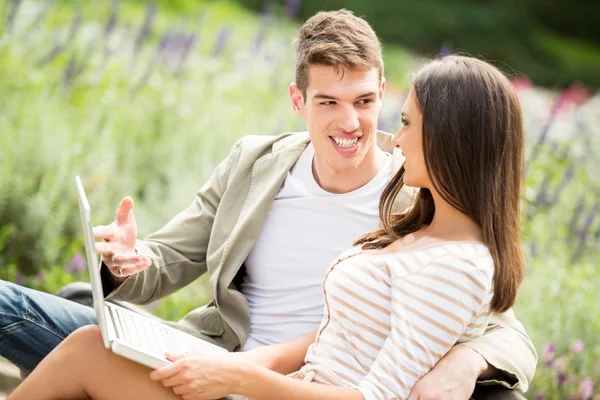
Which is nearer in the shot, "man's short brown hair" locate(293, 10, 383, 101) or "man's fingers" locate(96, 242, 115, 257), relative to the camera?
"man's fingers" locate(96, 242, 115, 257)

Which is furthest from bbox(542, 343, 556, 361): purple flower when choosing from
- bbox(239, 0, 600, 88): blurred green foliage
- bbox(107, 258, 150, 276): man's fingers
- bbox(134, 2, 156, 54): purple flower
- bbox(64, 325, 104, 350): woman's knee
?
bbox(239, 0, 600, 88): blurred green foliage

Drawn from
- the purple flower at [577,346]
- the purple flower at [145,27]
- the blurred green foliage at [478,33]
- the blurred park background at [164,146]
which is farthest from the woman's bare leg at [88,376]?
the blurred green foliage at [478,33]

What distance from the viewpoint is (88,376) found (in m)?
2.33

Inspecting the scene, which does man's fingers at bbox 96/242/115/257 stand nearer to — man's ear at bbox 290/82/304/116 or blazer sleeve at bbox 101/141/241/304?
blazer sleeve at bbox 101/141/241/304

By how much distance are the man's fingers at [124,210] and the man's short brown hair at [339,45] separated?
743 millimetres

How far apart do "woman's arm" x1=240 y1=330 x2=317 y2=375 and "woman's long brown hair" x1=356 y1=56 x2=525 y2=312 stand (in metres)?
0.59

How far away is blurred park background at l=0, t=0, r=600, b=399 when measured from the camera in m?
3.88

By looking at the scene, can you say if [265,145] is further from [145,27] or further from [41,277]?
[145,27]

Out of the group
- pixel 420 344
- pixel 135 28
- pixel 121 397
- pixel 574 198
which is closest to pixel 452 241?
pixel 420 344

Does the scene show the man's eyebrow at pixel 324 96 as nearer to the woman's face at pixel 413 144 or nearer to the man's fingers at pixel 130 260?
the woman's face at pixel 413 144

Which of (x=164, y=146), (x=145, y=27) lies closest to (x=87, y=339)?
(x=164, y=146)

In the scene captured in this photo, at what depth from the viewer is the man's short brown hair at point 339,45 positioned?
2.85m

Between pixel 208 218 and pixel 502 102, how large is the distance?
114 cm

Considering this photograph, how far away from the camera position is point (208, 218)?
9.97 feet
